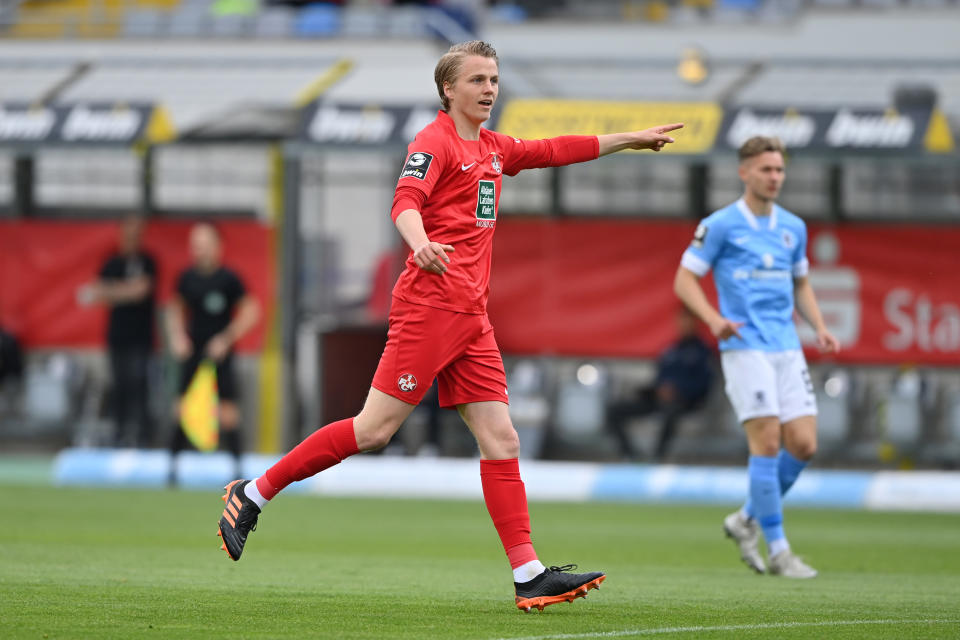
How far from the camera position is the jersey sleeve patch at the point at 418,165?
648cm

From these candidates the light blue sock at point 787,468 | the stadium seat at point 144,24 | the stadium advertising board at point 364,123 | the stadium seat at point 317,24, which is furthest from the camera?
the stadium seat at point 144,24

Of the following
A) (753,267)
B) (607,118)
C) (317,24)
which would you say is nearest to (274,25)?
(317,24)

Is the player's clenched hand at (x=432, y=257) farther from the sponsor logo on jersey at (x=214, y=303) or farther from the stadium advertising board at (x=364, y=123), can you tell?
the stadium advertising board at (x=364, y=123)

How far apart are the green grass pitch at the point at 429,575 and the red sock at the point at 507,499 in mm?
323

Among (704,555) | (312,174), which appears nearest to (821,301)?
(312,174)

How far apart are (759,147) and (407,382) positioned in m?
3.44

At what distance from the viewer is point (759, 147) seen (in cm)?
923

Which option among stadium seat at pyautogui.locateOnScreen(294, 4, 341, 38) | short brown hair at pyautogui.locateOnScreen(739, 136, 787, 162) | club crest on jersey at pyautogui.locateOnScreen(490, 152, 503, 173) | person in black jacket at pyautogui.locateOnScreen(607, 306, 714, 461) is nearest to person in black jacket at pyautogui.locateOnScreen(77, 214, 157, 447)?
person in black jacket at pyautogui.locateOnScreen(607, 306, 714, 461)

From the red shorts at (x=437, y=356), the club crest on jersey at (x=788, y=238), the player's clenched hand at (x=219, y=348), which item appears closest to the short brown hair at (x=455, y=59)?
the red shorts at (x=437, y=356)

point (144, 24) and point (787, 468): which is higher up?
point (144, 24)

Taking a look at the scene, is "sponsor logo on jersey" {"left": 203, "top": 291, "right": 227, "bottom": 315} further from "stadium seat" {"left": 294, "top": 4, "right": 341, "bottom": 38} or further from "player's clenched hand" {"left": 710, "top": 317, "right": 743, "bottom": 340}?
"stadium seat" {"left": 294, "top": 4, "right": 341, "bottom": 38}

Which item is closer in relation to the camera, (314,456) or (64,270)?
(314,456)

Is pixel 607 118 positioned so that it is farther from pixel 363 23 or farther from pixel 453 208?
pixel 453 208

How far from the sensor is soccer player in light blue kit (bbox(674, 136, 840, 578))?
899cm
